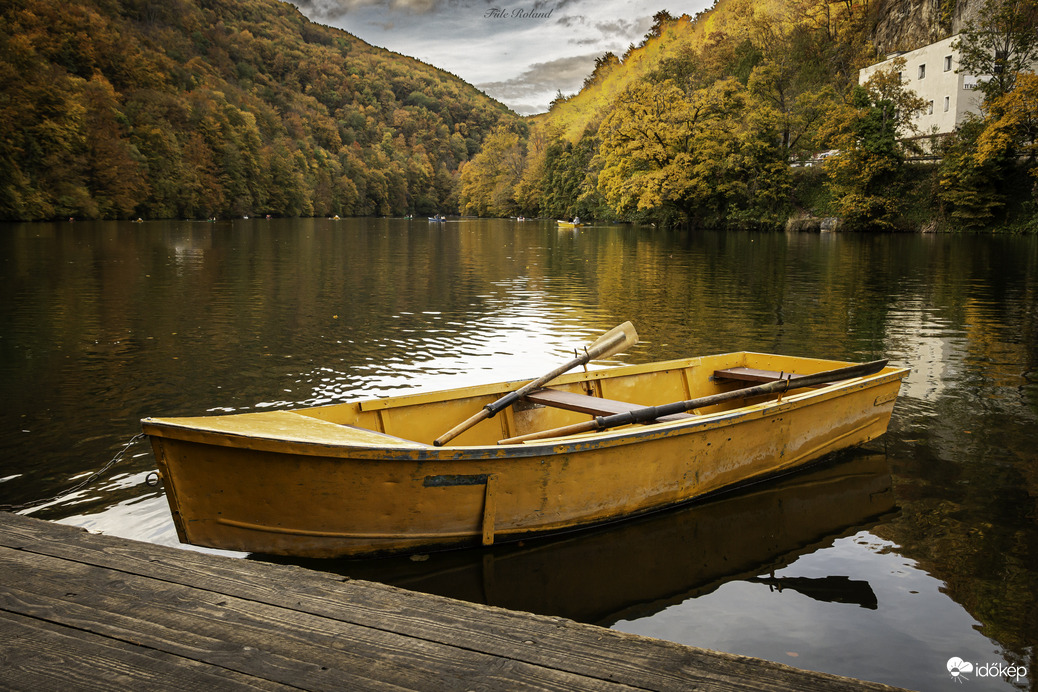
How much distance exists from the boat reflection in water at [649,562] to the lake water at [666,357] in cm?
2

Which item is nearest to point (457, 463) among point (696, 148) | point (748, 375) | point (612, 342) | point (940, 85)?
point (612, 342)

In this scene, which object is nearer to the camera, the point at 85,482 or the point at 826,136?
the point at 85,482

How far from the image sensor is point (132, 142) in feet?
246

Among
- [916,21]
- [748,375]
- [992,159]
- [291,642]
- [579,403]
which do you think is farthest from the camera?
[916,21]

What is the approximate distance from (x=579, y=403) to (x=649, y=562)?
1.71 m

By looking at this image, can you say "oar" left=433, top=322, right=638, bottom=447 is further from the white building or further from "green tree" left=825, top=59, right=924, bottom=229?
the white building

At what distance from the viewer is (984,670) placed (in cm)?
446

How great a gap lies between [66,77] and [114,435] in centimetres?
7421

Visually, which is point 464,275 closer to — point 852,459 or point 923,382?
point 923,382

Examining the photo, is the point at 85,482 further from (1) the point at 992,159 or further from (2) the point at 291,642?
(1) the point at 992,159

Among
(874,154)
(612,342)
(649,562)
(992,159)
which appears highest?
(874,154)

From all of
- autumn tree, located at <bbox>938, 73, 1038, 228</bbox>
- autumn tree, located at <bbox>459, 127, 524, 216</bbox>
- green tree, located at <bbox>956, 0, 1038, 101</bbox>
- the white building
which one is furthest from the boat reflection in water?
autumn tree, located at <bbox>459, 127, 524, 216</bbox>

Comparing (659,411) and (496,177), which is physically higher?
(496,177)

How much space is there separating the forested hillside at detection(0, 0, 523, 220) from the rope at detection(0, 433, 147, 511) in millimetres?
60225
